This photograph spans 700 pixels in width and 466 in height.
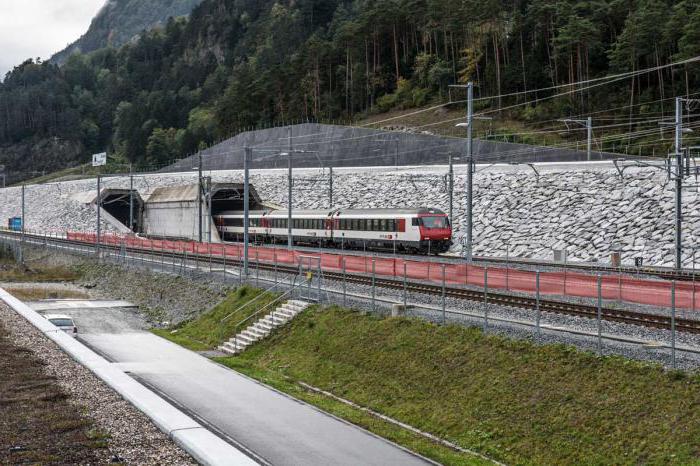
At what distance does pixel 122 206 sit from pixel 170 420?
287ft

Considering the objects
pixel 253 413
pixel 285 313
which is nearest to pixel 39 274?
pixel 285 313

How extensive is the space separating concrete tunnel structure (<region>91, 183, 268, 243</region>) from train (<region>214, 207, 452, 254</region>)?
613cm

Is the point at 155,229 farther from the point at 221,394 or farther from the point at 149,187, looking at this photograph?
the point at 221,394

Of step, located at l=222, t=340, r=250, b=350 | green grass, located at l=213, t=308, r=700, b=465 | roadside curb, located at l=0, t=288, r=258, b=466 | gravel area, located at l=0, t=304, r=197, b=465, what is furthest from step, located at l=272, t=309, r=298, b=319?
gravel area, located at l=0, t=304, r=197, b=465

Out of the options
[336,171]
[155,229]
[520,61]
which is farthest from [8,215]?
[520,61]

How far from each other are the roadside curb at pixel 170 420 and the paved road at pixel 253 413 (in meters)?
0.95

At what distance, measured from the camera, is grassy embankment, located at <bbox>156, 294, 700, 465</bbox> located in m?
15.9

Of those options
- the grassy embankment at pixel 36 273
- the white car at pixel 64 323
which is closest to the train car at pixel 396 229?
the grassy embankment at pixel 36 273

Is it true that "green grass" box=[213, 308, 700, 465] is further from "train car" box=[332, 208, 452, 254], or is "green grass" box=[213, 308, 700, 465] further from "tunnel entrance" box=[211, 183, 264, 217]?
"tunnel entrance" box=[211, 183, 264, 217]

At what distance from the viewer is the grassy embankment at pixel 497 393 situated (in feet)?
52.1

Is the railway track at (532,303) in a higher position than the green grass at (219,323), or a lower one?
higher

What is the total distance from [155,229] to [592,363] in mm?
76055

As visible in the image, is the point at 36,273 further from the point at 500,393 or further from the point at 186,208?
the point at 500,393

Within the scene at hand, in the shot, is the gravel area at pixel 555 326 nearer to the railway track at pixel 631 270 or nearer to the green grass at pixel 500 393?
the green grass at pixel 500 393
